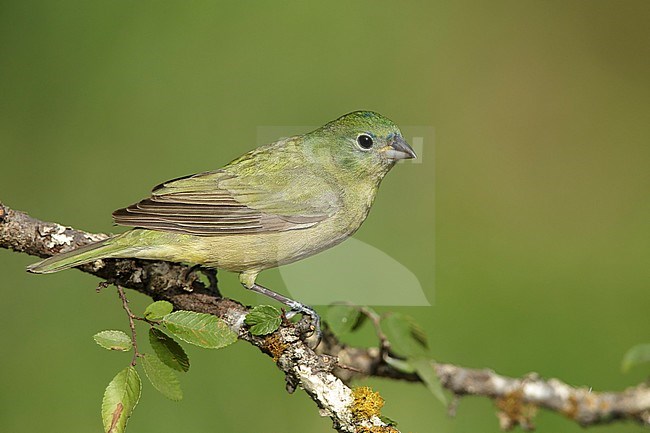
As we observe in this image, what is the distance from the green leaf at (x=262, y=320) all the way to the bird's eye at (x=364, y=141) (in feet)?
3.17

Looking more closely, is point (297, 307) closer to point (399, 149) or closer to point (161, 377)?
point (399, 149)

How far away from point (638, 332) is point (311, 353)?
3.33 metres

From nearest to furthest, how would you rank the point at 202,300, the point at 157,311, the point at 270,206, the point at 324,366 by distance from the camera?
the point at 157,311, the point at 324,366, the point at 202,300, the point at 270,206

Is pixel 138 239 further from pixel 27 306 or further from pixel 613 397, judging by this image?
pixel 27 306

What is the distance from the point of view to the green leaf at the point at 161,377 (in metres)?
2.27

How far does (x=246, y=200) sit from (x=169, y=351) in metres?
0.83

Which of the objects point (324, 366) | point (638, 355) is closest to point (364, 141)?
point (324, 366)

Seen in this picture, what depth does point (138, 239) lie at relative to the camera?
9.29 feet

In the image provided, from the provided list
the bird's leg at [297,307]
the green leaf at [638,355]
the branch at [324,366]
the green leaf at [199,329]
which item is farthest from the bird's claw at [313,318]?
the green leaf at [638,355]

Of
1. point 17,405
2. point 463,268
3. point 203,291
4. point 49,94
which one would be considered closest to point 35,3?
point 49,94

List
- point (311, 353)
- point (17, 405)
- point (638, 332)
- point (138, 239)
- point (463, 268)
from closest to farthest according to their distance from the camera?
1. point (311, 353)
2. point (138, 239)
3. point (17, 405)
4. point (638, 332)
5. point (463, 268)

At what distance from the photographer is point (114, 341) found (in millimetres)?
2291

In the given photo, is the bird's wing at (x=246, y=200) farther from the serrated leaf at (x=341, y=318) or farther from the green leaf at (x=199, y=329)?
the green leaf at (x=199, y=329)

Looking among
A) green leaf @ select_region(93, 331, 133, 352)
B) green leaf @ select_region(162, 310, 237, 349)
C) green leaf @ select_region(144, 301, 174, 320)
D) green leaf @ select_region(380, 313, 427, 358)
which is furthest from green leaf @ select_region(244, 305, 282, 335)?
green leaf @ select_region(380, 313, 427, 358)
